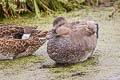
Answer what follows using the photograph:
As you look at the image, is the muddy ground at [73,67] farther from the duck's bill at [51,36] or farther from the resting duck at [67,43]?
the duck's bill at [51,36]

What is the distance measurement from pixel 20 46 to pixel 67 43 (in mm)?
729

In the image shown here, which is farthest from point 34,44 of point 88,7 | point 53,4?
point 88,7

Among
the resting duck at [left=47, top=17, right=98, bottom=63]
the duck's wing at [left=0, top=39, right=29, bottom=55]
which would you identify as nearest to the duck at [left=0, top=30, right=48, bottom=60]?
the duck's wing at [left=0, top=39, right=29, bottom=55]

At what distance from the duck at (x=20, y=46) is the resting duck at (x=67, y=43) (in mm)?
465

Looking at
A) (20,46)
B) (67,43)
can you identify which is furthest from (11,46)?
(67,43)

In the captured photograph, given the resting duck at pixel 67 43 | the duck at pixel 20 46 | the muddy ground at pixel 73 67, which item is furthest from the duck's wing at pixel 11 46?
the resting duck at pixel 67 43

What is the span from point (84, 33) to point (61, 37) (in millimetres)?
312

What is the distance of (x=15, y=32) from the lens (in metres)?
4.95

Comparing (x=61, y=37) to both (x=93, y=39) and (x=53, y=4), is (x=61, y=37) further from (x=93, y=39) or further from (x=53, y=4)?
(x=53, y=4)

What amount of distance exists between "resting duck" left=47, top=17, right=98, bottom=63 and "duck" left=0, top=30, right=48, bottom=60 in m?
Result: 0.46

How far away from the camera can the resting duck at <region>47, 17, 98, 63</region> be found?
4.43 metres

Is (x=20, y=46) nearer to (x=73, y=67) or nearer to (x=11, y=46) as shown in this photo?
(x=11, y=46)

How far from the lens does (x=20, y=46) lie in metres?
4.90

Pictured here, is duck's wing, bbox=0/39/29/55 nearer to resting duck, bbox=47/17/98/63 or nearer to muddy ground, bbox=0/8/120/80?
muddy ground, bbox=0/8/120/80
